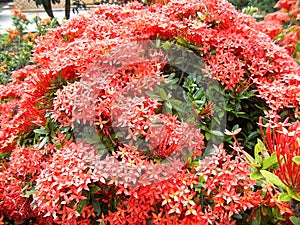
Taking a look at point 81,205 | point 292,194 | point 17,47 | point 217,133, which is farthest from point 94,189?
point 17,47

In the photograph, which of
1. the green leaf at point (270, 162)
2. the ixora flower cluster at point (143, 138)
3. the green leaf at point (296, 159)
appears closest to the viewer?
the green leaf at point (296, 159)

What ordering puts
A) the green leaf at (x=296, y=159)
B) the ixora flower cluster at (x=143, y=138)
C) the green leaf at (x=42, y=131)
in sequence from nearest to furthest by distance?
the green leaf at (x=296, y=159), the ixora flower cluster at (x=143, y=138), the green leaf at (x=42, y=131)

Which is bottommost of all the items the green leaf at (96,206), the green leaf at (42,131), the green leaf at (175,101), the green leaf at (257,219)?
the green leaf at (96,206)

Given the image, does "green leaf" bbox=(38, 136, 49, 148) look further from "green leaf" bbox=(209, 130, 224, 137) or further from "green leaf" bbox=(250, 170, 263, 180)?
"green leaf" bbox=(250, 170, 263, 180)

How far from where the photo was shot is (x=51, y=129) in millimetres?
1373

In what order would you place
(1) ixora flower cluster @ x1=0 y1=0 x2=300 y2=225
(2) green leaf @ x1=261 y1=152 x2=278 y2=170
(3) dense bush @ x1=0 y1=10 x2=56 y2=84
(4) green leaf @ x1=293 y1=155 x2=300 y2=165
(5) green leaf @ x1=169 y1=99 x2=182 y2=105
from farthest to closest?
(3) dense bush @ x1=0 y1=10 x2=56 y2=84
(5) green leaf @ x1=169 y1=99 x2=182 y2=105
(1) ixora flower cluster @ x1=0 y1=0 x2=300 y2=225
(2) green leaf @ x1=261 y1=152 x2=278 y2=170
(4) green leaf @ x1=293 y1=155 x2=300 y2=165

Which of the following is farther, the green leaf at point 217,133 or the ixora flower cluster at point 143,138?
the green leaf at point 217,133

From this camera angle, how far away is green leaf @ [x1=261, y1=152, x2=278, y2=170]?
991 mm

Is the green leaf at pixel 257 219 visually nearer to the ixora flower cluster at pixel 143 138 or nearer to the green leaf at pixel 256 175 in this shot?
the ixora flower cluster at pixel 143 138

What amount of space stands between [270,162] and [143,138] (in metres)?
0.45

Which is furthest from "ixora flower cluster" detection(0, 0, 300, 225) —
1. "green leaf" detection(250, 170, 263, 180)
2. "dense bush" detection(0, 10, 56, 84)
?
"dense bush" detection(0, 10, 56, 84)

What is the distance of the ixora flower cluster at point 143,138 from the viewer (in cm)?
110

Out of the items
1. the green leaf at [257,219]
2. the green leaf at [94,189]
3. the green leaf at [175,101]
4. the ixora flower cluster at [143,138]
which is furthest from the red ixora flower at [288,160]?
the green leaf at [94,189]

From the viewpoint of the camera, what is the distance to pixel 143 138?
1.19 metres
